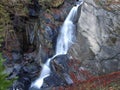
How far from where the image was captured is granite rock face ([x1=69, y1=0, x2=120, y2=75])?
1617 cm

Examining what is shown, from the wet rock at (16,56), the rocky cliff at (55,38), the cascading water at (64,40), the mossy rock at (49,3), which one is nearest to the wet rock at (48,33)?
the rocky cliff at (55,38)

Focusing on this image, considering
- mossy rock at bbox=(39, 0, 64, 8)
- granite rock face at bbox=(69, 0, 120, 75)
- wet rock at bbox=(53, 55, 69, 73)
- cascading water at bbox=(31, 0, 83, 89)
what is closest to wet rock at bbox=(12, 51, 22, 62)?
cascading water at bbox=(31, 0, 83, 89)

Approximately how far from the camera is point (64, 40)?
19.5 m

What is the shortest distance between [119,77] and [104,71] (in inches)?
87.1

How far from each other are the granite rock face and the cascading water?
1166 mm

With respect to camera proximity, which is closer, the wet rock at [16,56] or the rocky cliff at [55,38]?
the rocky cliff at [55,38]

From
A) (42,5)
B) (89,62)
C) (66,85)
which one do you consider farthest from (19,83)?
(42,5)

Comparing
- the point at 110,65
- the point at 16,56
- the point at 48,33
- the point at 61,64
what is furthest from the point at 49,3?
the point at 110,65

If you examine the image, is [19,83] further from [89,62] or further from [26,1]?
[26,1]

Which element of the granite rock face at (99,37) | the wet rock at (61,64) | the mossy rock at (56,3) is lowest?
the wet rock at (61,64)

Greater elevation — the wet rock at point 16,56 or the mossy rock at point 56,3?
the mossy rock at point 56,3

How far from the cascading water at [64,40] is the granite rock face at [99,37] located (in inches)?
45.9

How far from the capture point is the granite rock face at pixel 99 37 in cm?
1617

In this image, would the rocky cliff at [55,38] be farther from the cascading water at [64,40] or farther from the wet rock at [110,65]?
the cascading water at [64,40]
